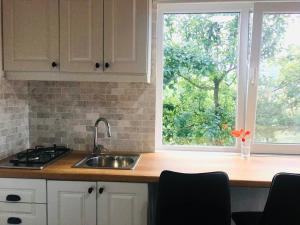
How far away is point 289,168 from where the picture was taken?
2.04 metres

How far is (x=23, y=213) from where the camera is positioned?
6.28 feet

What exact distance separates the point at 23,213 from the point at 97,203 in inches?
19.1

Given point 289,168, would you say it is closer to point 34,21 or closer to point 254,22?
point 254,22

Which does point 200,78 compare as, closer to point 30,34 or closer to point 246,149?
point 246,149

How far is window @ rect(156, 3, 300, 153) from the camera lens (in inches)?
91.7

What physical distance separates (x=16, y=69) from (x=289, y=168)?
2034 millimetres

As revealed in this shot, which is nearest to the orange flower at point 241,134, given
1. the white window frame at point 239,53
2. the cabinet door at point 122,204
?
the white window frame at point 239,53

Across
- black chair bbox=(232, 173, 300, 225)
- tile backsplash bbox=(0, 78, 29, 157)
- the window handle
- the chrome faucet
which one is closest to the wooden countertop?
the chrome faucet

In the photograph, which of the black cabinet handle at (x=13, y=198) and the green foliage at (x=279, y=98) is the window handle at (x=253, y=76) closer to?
the green foliage at (x=279, y=98)

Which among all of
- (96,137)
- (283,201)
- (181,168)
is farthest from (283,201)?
(96,137)

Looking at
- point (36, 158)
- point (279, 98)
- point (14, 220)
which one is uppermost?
point (279, 98)

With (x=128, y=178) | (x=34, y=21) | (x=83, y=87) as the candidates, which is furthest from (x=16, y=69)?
(x=128, y=178)

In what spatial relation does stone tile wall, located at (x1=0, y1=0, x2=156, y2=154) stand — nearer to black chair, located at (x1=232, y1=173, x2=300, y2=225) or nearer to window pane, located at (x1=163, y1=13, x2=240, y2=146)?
window pane, located at (x1=163, y1=13, x2=240, y2=146)

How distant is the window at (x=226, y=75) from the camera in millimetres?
2330
